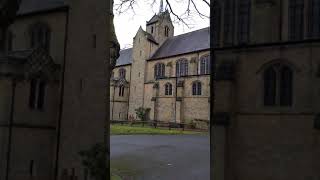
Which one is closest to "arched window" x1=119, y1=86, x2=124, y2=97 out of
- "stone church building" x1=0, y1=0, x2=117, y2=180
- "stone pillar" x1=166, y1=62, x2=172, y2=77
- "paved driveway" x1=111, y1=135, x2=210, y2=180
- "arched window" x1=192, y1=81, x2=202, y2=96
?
"stone pillar" x1=166, y1=62, x2=172, y2=77

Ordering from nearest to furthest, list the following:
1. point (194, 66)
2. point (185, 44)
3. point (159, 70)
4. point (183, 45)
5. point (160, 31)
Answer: point (194, 66) < point (185, 44) < point (183, 45) < point (159, 70) < point (160, 31)

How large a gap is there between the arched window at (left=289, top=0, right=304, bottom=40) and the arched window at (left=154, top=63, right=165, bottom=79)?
5253cm

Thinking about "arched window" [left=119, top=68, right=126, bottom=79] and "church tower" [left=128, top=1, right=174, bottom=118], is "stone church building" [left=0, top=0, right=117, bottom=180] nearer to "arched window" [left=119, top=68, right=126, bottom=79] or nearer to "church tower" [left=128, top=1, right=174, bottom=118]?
"church tower" [left=128, top=1, right=174, bottom=118]

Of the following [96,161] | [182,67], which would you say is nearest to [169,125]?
[182,67]

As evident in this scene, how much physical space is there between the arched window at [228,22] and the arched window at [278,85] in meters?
1.98

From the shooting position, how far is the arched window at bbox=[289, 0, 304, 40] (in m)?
15.6

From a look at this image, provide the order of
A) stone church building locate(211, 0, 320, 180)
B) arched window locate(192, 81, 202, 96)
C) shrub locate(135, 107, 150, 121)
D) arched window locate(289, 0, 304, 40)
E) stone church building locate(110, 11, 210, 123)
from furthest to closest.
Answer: shrub locate(135, 107, 150, 121) → stone church building locate(110, 11, 210, 123) → arched window locate(192, 81, 202, 96) → arched window locate(289, 0, 304, 40) → stone church building locate(211, 0, 320, 180)

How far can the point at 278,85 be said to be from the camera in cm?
1590

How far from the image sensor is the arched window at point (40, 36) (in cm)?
1864

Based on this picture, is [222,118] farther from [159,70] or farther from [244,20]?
[159,70]

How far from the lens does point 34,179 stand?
1733 centimetres

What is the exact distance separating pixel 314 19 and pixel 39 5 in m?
11.9

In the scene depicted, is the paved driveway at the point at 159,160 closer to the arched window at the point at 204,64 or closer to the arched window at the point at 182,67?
the arched window at the point at 204,64

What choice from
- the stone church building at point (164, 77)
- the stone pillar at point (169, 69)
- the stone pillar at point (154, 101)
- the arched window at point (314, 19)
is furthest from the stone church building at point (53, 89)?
the stone pillar at point (169, 69)
